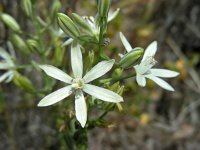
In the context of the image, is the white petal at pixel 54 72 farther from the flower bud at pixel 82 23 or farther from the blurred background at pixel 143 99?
the blurred background at pixel 143 99

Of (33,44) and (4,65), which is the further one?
(4,65)

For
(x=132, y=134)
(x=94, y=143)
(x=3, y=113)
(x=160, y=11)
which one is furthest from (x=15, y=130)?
(x=160, y=11)

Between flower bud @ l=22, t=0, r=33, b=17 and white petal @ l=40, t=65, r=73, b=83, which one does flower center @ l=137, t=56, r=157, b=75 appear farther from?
flower bud @ l=22, t=0, r=33, b=17

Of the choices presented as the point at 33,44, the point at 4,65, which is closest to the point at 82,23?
the point at 33,44

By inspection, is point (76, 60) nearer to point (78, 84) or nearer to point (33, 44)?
point (78, 84)

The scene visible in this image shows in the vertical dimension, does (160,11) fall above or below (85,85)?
above

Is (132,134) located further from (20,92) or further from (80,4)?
(80,4)

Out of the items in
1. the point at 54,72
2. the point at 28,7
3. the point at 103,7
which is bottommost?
the point at 54,72
